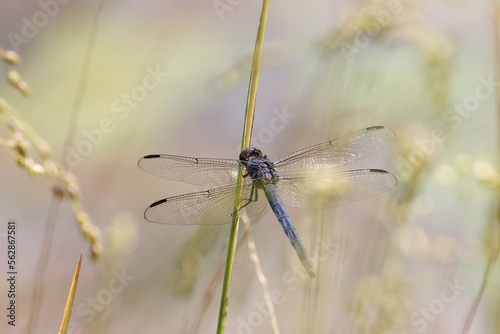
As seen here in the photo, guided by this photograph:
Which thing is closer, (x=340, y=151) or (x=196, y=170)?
(x=196, y=170)

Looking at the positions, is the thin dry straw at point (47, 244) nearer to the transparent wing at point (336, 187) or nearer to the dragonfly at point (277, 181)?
the dragonfly at point (277, 181)

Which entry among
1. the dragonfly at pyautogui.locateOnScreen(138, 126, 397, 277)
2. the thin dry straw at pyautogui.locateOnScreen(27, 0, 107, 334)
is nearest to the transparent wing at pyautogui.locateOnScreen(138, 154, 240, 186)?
the dragonfly at pyautogui.locateOnScreen(138, 126, 397, 277)

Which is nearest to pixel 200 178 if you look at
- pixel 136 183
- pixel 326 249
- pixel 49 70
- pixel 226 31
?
pixel 326 249

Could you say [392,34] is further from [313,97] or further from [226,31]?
[226,31]

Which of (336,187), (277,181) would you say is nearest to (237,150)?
(277,181)

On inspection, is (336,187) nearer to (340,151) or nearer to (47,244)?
(340,151)

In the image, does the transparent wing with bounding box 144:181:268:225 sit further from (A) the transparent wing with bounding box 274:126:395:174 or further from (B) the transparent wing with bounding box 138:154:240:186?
(A) the transparent wing with bounding box 274:126:395:174
